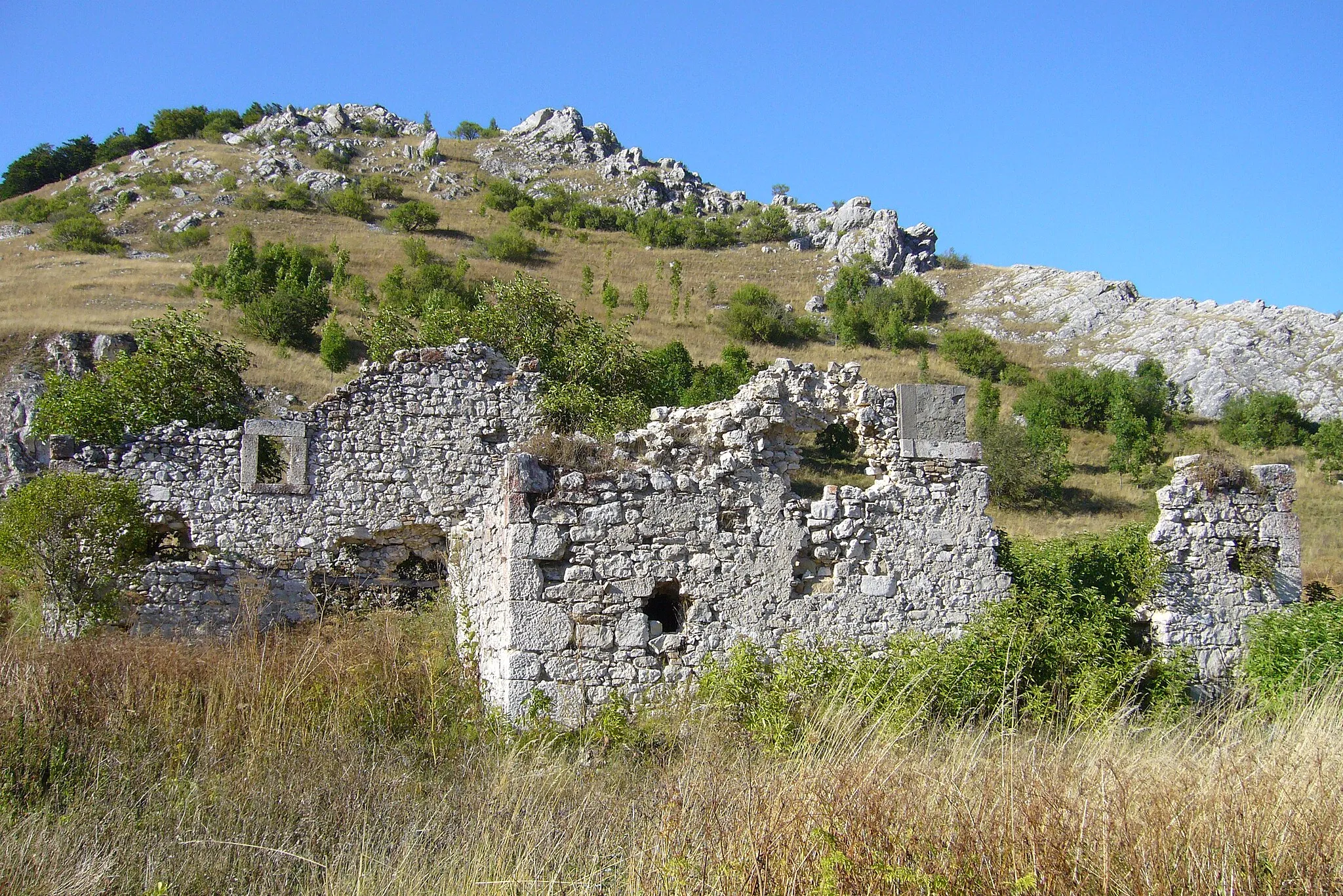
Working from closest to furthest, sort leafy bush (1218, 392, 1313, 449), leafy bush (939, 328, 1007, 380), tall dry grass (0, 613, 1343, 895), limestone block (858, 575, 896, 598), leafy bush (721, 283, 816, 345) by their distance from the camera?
1. tall dry grass (0, 613, 1343, 895)
2. limestone block (858, 575, 896, 598)
3. leafy bush (1218, 392, 1313, 449)
4. leafy bush (939, 328, 1007, 380)
5. leafy bush (721, 283, 816, 345)

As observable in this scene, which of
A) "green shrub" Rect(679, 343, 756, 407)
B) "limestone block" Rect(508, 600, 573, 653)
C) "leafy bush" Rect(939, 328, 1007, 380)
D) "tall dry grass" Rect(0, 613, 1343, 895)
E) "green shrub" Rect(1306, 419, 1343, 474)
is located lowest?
"tall dry grass" Rect(0, 613, 1343, 895)

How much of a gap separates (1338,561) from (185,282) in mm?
44452

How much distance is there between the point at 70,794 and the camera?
16.2 ft

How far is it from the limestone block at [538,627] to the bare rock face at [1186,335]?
37.4 metres

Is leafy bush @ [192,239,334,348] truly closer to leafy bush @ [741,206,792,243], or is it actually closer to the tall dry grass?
the tall dry grass

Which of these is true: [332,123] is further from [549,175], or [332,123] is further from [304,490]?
[304,490]

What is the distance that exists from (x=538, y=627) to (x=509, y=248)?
48239 mm

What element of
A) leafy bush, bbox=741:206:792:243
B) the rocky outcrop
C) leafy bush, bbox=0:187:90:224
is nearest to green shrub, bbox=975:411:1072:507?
the rocky outcrop

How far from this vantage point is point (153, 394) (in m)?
15.9

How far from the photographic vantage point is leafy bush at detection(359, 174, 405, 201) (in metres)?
63.7

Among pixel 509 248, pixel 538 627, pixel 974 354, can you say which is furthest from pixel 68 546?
pixel 509 248

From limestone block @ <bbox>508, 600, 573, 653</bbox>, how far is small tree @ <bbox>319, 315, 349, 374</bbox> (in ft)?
83.5

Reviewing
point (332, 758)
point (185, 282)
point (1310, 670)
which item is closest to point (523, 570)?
point (332, 758)

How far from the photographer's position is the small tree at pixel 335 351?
29844 mm
